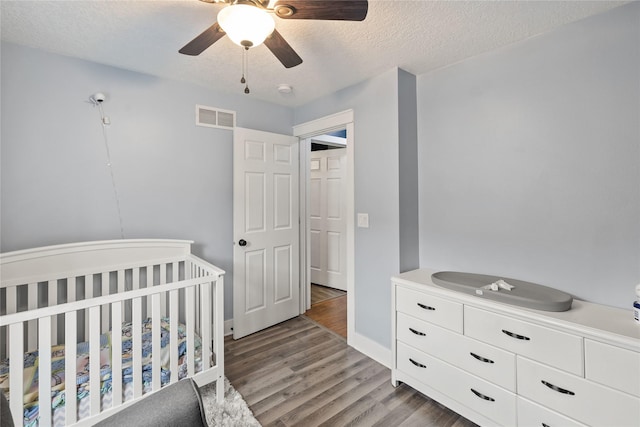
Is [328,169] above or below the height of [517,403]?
above

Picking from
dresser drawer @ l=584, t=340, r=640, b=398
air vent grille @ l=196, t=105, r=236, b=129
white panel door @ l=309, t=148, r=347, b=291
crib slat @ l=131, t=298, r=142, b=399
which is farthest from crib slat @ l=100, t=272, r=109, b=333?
dresser drawer @ l=584, t=340, r=640, b=398

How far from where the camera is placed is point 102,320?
212cm

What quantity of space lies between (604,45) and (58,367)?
353cm

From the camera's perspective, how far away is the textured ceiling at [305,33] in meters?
1.52

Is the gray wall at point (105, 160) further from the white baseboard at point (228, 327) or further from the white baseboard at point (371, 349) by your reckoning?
the white baseboard at point (371, 349)

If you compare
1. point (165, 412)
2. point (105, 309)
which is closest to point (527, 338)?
point (165, 412)

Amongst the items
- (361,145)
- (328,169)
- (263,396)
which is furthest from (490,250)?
(328,169)

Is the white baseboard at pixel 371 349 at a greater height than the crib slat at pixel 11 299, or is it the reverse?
the crib slat at pixel 11 299

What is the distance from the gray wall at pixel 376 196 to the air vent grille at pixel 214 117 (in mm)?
1096

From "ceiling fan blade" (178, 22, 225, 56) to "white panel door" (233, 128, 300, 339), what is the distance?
1172mm

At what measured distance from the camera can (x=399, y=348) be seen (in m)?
2.02

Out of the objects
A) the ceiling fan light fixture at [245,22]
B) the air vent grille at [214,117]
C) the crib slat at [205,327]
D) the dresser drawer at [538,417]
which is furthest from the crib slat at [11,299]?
the dresser drawer at [538,417]

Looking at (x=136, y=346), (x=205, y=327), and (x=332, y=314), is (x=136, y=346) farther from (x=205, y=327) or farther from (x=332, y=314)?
(x=332, y=314)

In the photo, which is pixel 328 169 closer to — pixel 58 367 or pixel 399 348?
pixel 399 348
